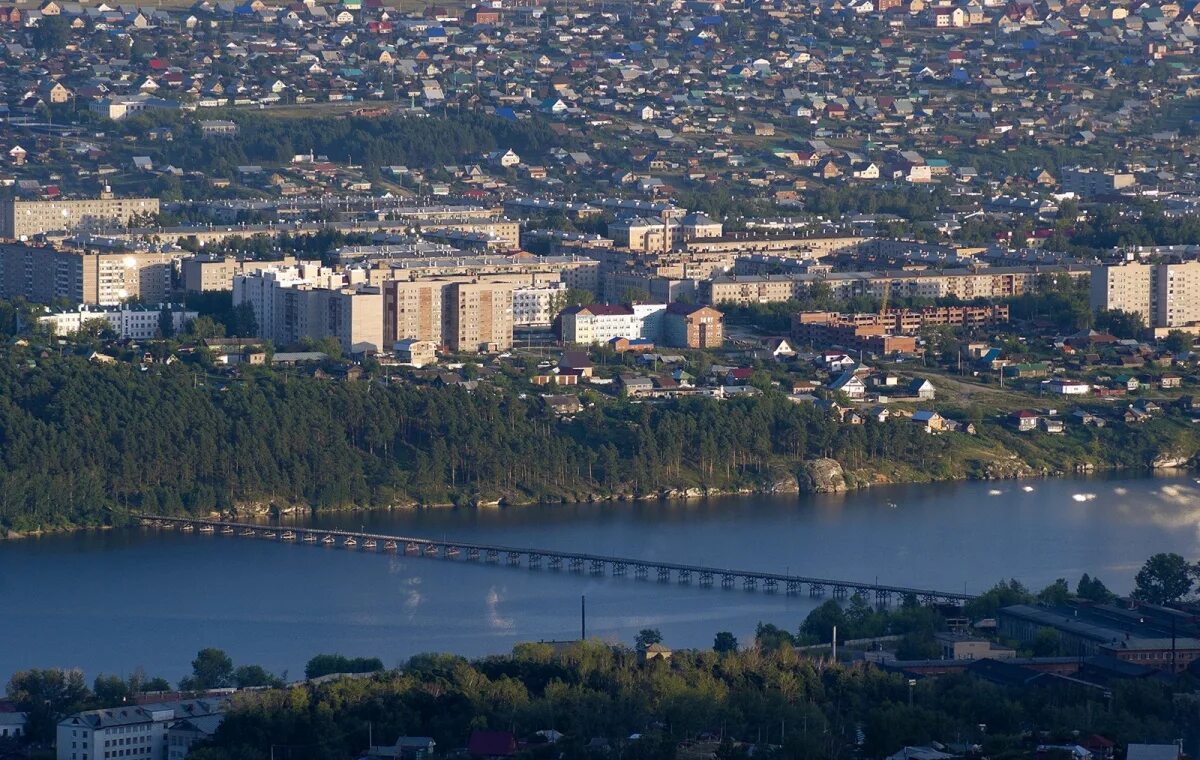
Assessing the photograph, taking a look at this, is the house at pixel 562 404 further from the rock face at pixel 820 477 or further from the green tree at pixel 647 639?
the green tree at pixel 647 639

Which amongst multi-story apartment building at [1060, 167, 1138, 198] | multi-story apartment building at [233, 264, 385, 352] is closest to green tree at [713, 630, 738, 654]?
multi-story apartment building at [233, 264, 385, 352]

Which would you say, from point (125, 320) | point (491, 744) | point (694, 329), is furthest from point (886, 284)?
point (491, 744)

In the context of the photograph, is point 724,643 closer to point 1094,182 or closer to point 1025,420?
point 1025,420

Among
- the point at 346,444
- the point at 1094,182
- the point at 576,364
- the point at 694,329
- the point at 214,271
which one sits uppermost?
the point at 1094,182

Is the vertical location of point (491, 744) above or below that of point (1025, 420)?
below

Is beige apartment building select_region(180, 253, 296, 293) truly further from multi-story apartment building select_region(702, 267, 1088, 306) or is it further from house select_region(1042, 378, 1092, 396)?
house select_region(1042, 378, 1092, 396)

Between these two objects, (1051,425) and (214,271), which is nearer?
(1051,425)

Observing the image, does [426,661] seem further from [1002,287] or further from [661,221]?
[661,221]

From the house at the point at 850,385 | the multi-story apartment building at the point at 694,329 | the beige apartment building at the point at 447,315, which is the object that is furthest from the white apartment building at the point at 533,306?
the house at the point at 850,385

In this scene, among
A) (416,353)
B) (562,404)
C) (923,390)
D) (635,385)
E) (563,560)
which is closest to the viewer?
(563,560)
